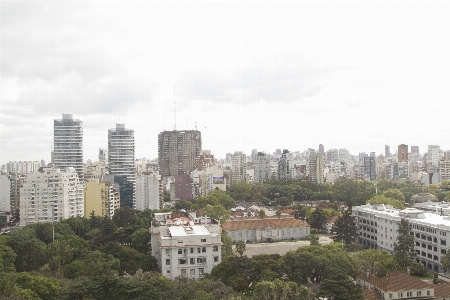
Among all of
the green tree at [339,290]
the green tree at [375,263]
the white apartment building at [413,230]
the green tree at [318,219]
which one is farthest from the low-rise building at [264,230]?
the green tree at [339,290]

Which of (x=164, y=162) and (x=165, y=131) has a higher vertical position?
(x=165, y=131)

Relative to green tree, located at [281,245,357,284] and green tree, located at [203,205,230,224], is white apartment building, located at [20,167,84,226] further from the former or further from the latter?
green tree, located at [281,245,357,284]

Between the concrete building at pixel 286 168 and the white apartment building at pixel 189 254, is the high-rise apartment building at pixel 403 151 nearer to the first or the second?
the concrete building at pixel 286 168

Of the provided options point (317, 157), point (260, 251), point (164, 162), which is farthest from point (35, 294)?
point (164, 162)

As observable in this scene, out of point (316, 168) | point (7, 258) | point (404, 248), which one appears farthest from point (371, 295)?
point (316, 168)

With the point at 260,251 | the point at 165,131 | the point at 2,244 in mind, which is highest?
the point at 165,131

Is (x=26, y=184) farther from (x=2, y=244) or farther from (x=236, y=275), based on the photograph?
(x=236, y=275)

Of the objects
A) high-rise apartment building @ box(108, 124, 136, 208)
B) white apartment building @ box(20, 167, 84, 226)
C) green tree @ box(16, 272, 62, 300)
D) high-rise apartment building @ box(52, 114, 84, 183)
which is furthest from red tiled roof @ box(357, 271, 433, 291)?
high-rise apartment building @ box(52, 114, 84, 183)

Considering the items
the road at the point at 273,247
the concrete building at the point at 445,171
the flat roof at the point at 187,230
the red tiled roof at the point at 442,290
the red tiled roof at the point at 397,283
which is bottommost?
the road at the point at 273,247
